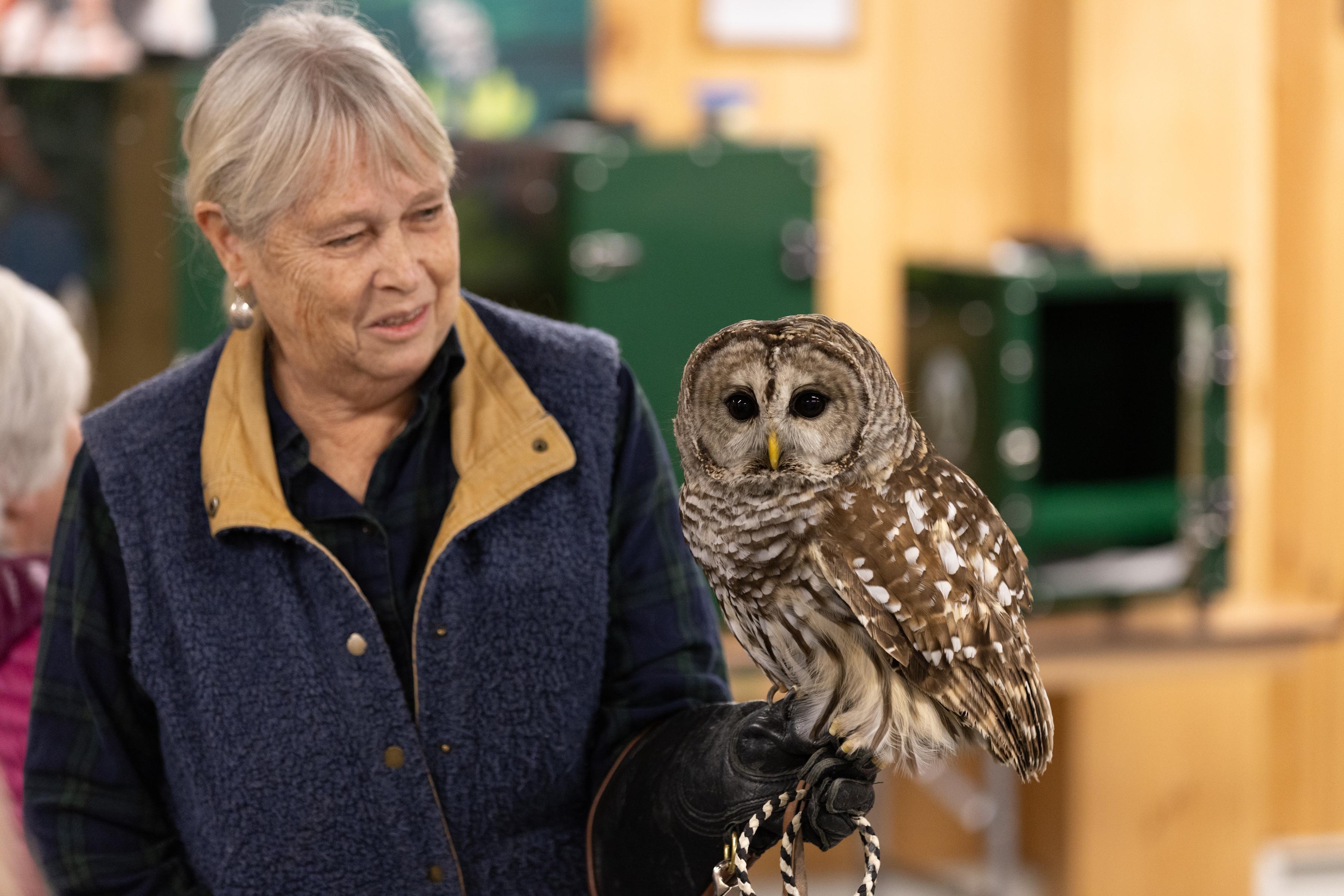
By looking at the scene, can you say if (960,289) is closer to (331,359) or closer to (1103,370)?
(1103,370)

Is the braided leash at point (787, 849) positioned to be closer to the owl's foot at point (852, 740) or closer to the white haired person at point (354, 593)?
the owl's foot at point (852, 740)

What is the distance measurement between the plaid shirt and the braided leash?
0.28 meters

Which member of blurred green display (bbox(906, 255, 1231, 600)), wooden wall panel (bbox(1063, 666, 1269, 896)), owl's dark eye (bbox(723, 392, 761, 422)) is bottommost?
wooden wall panel (bbox(1063, 666, 1269, 896))

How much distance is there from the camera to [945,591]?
3.55 ft

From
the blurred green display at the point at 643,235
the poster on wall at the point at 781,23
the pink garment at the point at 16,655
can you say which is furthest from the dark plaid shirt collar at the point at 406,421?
the poster on wall at the point at 781,23

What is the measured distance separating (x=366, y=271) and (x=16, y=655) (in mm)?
643

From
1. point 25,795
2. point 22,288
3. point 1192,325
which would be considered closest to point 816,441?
point 25,795

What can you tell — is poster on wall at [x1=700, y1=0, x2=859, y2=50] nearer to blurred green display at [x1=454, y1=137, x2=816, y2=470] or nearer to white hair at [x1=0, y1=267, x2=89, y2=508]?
blurred green display at [x1=454, y1=137, x2=816, y2=470]

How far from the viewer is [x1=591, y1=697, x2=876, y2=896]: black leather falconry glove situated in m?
1.11

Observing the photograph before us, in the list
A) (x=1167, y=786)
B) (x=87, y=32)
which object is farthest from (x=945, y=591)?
(x=1167, y=786)

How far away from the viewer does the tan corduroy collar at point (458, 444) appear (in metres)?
1.35

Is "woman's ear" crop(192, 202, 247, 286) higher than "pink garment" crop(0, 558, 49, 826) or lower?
higher

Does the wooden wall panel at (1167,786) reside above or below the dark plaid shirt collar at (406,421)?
below

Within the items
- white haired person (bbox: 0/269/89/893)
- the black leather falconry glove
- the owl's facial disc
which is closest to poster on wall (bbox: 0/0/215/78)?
white haired person (bbox: 0/269/89/893)
